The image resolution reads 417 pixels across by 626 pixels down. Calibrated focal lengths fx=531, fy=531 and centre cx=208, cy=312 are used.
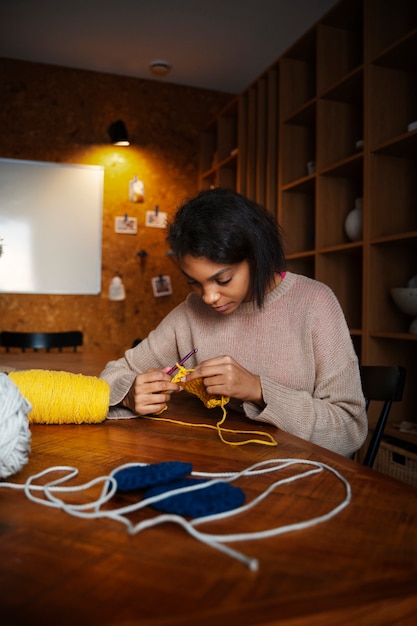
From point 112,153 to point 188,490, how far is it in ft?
13.4

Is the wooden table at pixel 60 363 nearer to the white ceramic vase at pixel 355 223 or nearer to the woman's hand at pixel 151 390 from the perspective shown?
the woman's hand at pixel 151 390

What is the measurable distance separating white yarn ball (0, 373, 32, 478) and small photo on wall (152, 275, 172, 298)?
3.75 m

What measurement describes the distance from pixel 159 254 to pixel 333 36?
2.17m

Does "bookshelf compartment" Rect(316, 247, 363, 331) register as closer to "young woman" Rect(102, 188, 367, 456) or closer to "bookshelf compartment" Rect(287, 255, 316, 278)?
"bookshelf compartment" Rect(287, 255, 316, 278)

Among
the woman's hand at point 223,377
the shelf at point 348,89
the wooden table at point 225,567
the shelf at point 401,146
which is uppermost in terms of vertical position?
the shelf at point 348,89

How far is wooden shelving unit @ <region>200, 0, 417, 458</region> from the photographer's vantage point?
250 cm

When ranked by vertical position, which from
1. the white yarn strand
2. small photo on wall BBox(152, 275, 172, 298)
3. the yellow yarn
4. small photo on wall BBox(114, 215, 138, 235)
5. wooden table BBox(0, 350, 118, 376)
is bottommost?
wooden table BBox(0, 350, 118, 376)

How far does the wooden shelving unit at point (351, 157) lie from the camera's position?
8.21 ft

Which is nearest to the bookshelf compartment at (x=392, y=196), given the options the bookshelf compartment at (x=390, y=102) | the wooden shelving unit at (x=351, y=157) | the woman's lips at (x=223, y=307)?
the wooden shelving unit at (x=351, y=157)

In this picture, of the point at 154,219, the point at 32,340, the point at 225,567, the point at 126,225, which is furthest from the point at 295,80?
the point at 225,567

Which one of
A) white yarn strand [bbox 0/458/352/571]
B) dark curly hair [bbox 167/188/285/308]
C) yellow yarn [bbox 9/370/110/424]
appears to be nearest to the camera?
white yarn strand [bbox 0/458/352/571]

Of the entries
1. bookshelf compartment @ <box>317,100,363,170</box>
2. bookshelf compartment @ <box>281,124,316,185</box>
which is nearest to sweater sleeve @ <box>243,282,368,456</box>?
bookshelf compartment @ <box>317,100,363,170</box>

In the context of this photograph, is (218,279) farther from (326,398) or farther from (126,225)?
(126,225)

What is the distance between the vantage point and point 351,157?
2623mm
